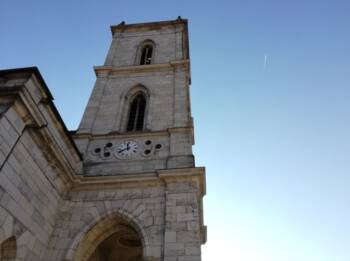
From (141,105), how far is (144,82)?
1303mm

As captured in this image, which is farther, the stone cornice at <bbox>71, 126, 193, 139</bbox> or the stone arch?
the stone cornice at <bbox>71, 126, 193, 139</bbox>

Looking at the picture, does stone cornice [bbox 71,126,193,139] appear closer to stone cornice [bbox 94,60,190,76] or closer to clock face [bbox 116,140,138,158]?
clock face [bbox 116,140,138,158]

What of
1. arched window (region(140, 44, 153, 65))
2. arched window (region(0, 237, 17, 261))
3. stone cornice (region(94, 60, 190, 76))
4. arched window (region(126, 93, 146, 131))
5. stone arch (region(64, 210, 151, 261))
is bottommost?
arched window (region(0, 237, 17, 261))

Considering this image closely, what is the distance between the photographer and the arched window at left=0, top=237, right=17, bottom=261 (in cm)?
736

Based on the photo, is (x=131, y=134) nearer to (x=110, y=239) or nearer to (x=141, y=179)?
(x=141, y=179)

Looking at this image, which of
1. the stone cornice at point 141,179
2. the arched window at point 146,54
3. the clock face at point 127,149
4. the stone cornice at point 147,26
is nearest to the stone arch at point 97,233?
the stone cornice at point 141,179

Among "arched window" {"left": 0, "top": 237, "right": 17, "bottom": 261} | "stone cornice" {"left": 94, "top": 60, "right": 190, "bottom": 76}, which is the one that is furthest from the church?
"stone cornice" {"left": 94, "top": 60, "right": 190, "bottom": 76}

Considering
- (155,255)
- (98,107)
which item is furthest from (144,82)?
(155,255)

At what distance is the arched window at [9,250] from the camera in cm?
736

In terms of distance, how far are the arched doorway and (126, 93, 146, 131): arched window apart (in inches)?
166

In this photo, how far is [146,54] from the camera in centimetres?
1852

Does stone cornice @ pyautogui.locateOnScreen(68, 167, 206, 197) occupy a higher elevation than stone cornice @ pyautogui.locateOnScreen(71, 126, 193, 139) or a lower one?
lower

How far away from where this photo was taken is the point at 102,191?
33.1ft

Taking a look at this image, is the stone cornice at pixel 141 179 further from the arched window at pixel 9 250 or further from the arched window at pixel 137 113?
the arched window at pixel 137 113
